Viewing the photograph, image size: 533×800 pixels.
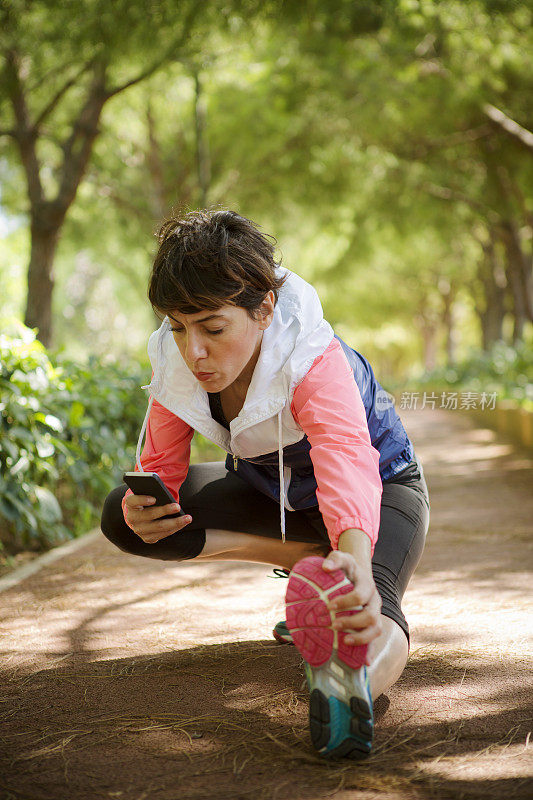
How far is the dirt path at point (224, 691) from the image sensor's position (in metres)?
2.01

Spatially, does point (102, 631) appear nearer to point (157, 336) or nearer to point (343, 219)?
point (157, 336)

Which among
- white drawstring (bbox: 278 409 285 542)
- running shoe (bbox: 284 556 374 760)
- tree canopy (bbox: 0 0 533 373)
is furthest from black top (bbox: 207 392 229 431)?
running shoe (bbox: 284 556 374 760)

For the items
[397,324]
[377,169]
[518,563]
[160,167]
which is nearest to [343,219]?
[377,169]

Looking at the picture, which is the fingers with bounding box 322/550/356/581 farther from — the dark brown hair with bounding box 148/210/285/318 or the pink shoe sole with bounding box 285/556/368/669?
the dark brown hair with bounding box 148/210/285/318

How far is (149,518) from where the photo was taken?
2631mm

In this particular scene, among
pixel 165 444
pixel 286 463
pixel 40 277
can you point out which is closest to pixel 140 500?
pixel 165 444

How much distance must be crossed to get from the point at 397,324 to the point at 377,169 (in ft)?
90.7

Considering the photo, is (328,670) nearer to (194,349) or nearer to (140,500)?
(140,500)

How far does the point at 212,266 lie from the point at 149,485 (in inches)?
28.1

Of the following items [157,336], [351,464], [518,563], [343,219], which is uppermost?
[343,219]

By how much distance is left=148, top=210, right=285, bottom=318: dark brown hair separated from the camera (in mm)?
2344

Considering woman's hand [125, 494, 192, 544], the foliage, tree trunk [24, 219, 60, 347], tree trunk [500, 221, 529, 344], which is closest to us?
woman's hand [125, 494, 192, 544]

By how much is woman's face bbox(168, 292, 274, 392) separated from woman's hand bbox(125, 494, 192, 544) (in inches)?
16.3

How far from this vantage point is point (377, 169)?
16.2 m
